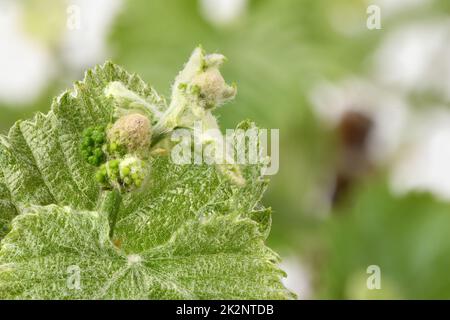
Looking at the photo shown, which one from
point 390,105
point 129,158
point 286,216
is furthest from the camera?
point 390,105

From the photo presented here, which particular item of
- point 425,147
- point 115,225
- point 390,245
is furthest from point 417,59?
point 115,225

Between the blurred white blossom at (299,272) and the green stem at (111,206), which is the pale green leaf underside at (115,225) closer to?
the green stem at (111,206)

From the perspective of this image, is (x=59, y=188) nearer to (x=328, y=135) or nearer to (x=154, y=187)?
(x=154, y=187)

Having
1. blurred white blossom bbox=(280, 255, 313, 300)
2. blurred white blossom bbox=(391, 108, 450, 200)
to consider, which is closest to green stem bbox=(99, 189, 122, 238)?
blurred white blossom bbox=(280, 255, 313, 300)

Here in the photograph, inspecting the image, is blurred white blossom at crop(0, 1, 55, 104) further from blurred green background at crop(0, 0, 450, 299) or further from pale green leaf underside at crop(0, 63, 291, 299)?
pale green leaf underside at crop(0, 63, 291, 299)

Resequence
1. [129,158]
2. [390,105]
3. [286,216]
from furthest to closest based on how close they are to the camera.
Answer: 1. [390,105]
2. [286,216]
3. [129,158]

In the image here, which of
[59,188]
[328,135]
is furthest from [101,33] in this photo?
[59,188]

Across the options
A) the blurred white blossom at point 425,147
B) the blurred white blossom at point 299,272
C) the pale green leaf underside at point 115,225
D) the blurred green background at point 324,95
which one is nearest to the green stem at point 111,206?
the pale green leaf underside at point 115,225
